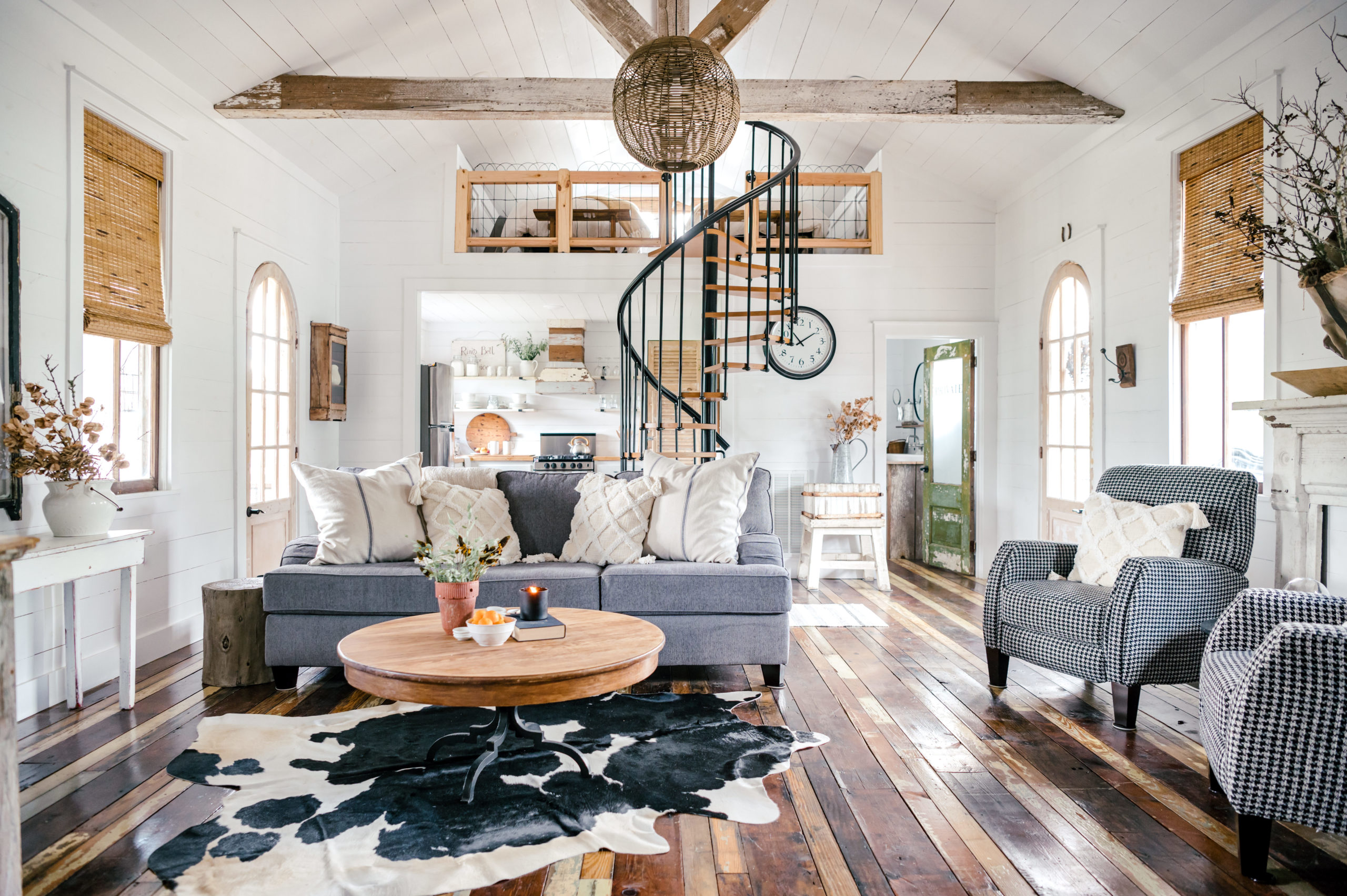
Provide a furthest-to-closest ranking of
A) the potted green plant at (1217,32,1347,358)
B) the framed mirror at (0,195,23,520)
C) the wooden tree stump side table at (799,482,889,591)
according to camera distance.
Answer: the wooden tree stump side table at (799,482,889,591) → the framed mirror at (0,195,23,520) → the potted green plant at (1217,32,1347,358)

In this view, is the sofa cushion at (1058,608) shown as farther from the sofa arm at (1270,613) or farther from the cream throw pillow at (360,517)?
the cream throw pillow at (360,517)

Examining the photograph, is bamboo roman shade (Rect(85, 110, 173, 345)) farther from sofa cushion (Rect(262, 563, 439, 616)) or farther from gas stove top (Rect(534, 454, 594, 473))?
gas stove top (Rect(534, 454, 594, 473))

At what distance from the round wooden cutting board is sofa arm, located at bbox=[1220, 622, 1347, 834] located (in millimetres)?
7391

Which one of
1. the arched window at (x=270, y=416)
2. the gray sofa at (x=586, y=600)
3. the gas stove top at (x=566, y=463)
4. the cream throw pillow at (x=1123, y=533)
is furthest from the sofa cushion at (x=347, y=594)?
the gas stove top at (x=566, y=463)

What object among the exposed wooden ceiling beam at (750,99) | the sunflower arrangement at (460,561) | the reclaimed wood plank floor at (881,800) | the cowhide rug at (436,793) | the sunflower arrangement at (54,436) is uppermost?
the exposed wooden ceiling beam at (750,99)

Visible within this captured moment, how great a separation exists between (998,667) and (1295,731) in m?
1.66

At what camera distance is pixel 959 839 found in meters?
2.24

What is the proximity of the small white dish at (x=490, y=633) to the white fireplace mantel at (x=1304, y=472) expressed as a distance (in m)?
2.91

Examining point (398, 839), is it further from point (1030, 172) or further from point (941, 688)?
point (1030, 172)

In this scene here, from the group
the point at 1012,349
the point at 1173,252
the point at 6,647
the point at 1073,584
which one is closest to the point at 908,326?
the point at 1012,349

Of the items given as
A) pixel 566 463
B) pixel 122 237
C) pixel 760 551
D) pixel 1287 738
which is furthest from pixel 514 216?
pixel 1287 738

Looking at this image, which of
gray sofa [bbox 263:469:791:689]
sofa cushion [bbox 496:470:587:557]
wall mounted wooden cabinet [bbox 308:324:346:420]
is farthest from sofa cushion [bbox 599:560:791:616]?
wall mounted wooden cabinet [bbox 308:324:346:420]

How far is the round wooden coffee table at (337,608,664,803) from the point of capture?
225 cm

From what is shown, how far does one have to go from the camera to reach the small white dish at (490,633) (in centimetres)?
253
